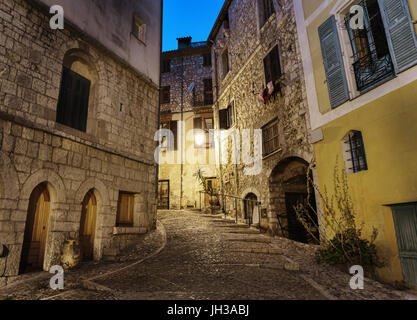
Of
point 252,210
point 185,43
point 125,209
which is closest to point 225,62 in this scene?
point 185,43

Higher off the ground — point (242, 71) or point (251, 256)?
point (242, 71)

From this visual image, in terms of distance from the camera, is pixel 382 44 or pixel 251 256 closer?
pixel 382 44

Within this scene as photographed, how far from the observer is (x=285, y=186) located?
31.1ft

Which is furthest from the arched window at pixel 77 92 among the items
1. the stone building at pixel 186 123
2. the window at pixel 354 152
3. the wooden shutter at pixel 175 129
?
the wooden shutter at pixel 175 129

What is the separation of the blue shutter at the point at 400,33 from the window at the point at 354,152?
1501 millimetres

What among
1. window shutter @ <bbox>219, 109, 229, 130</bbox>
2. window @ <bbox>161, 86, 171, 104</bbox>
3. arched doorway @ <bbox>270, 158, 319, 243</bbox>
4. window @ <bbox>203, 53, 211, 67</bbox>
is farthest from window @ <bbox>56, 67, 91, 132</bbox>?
window @ <bbox>203, 53, 211, 67</bbox>

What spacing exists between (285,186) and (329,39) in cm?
506

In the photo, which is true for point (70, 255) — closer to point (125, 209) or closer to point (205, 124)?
point (125, 209)

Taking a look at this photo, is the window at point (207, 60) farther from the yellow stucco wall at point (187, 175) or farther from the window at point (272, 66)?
the window at point (272, 66)

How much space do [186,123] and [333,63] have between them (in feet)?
37.3

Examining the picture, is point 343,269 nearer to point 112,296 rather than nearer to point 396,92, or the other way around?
point 396,92

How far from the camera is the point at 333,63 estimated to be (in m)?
6.17

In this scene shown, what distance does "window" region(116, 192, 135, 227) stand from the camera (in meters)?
7.47
